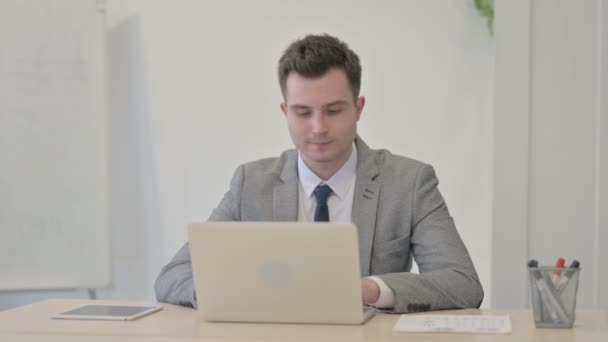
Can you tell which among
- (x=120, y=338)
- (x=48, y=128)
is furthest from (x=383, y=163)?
(x=48, y=128)

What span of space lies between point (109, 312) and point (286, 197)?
25.5 inches

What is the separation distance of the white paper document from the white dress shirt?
1.87ft

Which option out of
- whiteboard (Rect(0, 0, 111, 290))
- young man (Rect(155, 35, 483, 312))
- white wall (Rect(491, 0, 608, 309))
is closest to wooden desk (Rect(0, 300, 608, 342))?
young man (Rect(155, 35, 483, 312))

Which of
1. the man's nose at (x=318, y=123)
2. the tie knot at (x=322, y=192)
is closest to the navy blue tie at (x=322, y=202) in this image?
the tie knot at (x=322, y=192)

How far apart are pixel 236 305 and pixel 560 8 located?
1.92m

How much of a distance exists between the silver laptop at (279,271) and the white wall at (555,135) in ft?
5.10

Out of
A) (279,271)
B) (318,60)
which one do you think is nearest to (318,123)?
(318,60)

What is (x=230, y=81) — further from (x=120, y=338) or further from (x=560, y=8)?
(x=120, y=338)

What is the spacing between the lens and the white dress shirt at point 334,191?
2191 mm

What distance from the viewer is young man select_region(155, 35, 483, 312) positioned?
2086mm

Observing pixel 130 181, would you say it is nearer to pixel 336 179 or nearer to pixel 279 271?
pixel 336 179

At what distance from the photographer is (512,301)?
9.79ft

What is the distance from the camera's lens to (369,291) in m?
1.72

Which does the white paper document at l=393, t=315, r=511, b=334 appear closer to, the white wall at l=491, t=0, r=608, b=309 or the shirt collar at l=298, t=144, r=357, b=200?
the shirt collar at l=298, t=144, r=357, b=200
